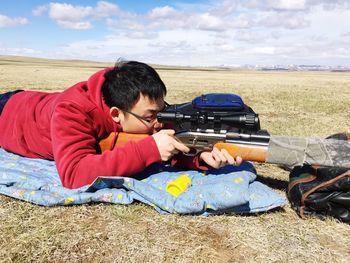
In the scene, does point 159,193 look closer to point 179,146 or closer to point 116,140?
Answer: point 179,146

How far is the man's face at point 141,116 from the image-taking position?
4461mm

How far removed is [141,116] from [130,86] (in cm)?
38

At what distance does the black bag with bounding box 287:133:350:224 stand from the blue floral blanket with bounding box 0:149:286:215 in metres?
0.23

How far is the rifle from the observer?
4105 millimetres

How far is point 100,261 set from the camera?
10.8 feet

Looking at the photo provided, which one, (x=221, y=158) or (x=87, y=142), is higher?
(x=87, y=142)

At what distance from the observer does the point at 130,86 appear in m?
4.43

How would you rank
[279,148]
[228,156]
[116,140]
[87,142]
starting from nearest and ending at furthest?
[279,148] < [228,156] < [87,142] < [116,140]

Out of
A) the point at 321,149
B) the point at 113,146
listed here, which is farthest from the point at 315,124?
the point at 113,146

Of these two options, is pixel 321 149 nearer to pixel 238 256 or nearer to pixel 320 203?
pixel 320 203

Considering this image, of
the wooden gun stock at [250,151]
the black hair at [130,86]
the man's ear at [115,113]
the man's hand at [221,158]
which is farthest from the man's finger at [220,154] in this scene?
the man's ear at [115,113]

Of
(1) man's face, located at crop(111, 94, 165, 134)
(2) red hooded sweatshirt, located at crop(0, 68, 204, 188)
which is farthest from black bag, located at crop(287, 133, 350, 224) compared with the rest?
(1) man's face, located at crop(111, 94, 165, 134)

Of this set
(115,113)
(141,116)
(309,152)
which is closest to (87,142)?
(115,113)

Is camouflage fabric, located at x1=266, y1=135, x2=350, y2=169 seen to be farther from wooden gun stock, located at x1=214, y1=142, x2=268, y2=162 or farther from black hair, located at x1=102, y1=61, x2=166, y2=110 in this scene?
black hair, located at x1=102, y1=61, x2=166, y2=110
